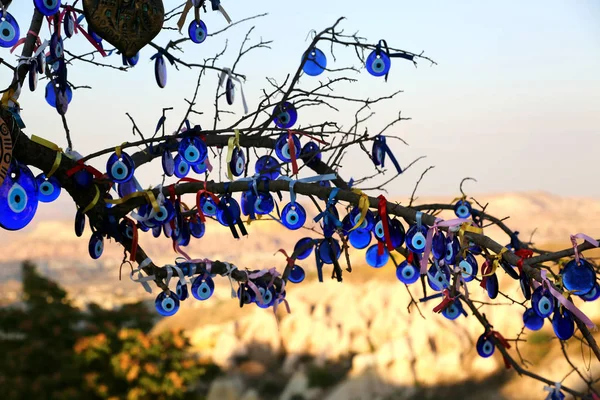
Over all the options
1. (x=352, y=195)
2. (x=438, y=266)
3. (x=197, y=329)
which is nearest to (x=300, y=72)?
(x=352, y=195)

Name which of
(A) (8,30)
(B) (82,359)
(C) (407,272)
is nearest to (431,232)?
(C) (407,272)

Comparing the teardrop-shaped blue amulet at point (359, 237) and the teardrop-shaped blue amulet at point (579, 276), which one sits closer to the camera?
the teardrop-shaped blue amulet at point (579, 276)

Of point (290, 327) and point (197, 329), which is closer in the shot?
point (290, 327)

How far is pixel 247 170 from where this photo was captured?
301cm

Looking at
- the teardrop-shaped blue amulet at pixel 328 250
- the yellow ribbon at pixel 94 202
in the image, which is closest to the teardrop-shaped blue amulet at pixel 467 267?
the teardrop-shaped blue amulet at pixel 328 250

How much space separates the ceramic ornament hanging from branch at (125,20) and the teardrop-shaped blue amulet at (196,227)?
781 millimetres

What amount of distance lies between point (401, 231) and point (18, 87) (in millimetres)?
1598

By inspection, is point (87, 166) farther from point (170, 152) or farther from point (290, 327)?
point (290, 327)

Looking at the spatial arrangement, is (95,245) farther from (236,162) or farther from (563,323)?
(563,323)

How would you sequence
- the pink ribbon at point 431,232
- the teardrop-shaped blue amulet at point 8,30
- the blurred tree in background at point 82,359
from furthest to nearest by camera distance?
1. the blurred tree in background at point 82,359
2. the teardrop-shaped blue amulet at point 8,30
3. the pink ribbon at point 431,232

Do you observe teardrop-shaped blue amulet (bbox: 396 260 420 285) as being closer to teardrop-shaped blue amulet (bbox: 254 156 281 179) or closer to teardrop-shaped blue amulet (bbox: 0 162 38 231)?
teardrop-shaped blue amulet (bbox: 254 156 281 179)

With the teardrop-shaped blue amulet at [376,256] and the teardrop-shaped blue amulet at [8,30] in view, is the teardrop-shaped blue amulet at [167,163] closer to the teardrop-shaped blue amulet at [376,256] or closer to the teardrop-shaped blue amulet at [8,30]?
the teardrop-shaped blue amulet at [8,30]

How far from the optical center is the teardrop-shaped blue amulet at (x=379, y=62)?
9.91 feet

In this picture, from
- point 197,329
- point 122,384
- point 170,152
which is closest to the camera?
point 170,152
